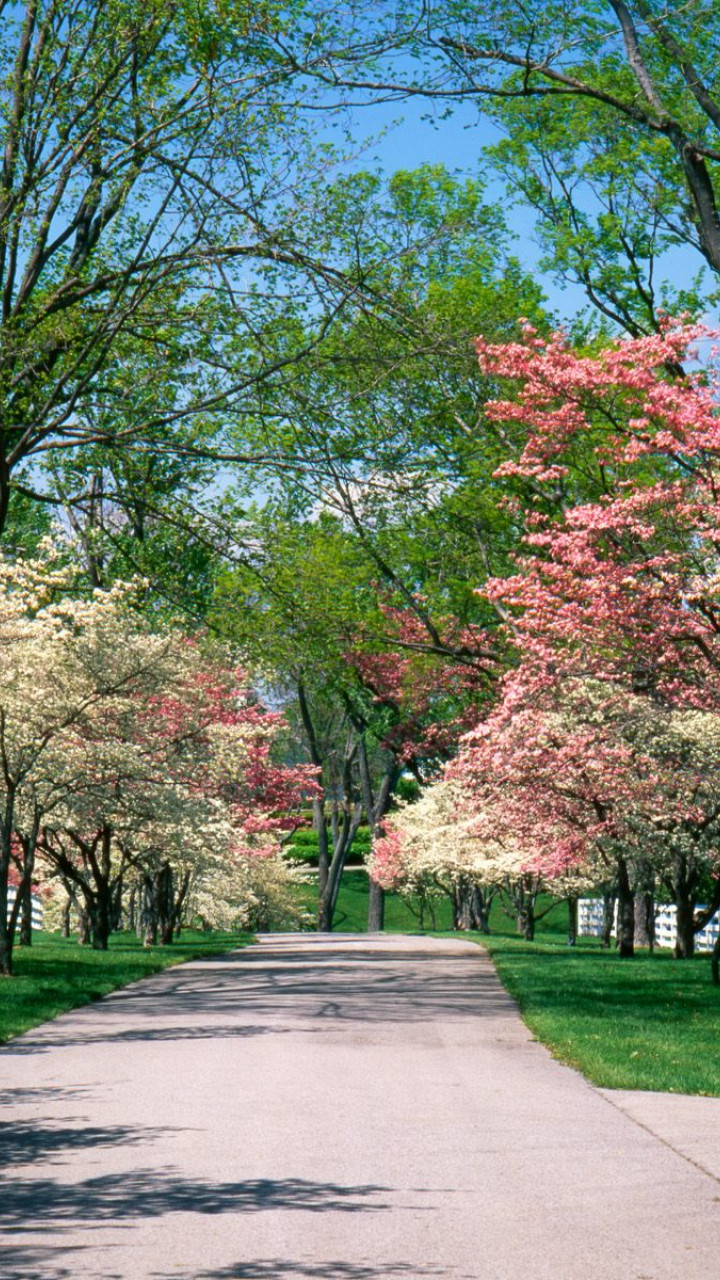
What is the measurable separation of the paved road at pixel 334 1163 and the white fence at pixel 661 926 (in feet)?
71.6

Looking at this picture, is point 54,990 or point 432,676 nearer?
point 54,990

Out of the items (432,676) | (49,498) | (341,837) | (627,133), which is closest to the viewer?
(49,498)

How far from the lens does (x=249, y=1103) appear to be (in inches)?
347

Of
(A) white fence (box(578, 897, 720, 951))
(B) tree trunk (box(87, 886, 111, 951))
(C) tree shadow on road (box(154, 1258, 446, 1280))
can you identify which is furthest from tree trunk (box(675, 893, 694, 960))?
(C) tree shadow on road (box(154, 1258, 446, 1280))

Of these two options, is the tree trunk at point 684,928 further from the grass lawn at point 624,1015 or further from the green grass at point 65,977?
the green grass at point 65,977

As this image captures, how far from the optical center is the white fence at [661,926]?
4020 centimetres

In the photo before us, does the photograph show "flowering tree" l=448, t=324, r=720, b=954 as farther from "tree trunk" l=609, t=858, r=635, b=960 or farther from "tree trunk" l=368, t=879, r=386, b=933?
"tree trunk" l=368, t=879, r=386, b=933

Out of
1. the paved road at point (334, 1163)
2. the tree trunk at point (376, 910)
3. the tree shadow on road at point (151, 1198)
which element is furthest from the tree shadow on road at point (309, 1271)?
the tree trunk at point (376, 910)

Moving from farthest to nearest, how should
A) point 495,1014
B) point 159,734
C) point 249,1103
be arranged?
point 159,734 < point 495,1014 < point 249,1103

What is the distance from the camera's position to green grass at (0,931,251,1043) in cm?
1438

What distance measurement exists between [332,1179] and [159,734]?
2002 centimetres

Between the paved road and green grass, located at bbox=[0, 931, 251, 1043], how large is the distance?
1.23 m

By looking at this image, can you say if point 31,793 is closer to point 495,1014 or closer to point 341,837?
point 495,1014

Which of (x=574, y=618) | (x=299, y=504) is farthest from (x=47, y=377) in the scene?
(x=574, y=618)
